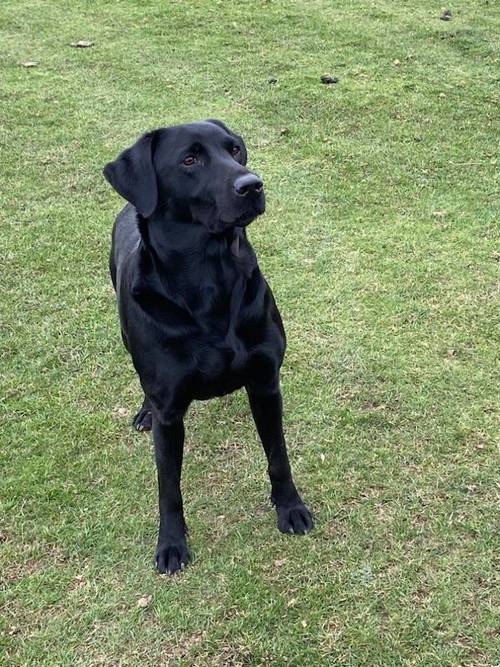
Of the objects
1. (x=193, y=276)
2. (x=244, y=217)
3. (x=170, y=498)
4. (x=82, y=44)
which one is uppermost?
(x=244, y=217)

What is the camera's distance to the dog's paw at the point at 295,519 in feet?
10.3

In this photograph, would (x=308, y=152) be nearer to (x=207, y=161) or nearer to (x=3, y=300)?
(x=3, y=300)

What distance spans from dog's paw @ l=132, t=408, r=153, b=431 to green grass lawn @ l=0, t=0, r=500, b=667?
0.08 m

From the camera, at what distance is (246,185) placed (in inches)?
96.9

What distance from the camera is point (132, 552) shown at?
3141 mm

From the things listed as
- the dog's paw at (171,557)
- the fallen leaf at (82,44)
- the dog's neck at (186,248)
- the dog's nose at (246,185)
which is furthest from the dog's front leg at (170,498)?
the fallen leaf at (82,44)

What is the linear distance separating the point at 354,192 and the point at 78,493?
353 cm

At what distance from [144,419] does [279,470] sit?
2.96 ft

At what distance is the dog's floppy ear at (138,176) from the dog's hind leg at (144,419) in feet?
4.47

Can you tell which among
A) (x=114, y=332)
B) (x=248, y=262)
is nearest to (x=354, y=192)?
(x=114, y=332)

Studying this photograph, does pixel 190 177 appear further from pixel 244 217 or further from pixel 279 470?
pixel 279 470

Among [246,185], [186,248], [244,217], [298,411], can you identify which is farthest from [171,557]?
[246,185]

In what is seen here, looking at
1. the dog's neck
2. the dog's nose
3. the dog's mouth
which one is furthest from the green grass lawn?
the dog's nose

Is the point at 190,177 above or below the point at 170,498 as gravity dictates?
above
